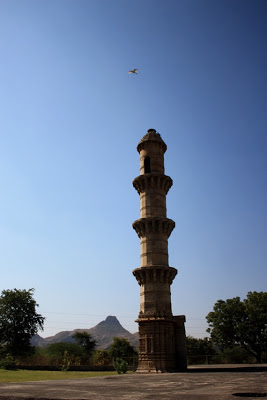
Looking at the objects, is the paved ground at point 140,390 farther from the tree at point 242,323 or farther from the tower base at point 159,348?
the tree at point 242,323

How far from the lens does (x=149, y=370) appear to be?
30891 mm

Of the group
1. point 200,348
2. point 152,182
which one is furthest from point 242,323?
point 152,182

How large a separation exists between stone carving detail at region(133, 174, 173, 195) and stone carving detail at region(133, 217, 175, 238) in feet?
13.1

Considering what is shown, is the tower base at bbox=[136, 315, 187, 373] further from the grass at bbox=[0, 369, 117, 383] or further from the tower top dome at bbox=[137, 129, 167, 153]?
the tower top dome at bbox=[137, 129, 167, 153]

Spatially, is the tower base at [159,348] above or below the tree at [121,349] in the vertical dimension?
above

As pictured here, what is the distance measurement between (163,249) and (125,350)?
42.9 m

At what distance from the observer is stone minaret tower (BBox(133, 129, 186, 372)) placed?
1251 inches

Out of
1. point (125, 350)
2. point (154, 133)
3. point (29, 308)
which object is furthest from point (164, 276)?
point (125, 350)

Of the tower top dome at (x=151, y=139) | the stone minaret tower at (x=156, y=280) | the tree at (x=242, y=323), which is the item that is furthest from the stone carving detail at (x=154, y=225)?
the tree at (x=242, y=323)

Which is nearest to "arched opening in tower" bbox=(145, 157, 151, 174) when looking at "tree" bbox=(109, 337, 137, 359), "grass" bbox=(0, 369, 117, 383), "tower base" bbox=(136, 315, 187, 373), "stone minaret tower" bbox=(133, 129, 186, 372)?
"stone minaret tower" bbox=(133, 129, 186, 372)

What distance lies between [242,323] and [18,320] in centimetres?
3729

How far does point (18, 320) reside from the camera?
5653cm

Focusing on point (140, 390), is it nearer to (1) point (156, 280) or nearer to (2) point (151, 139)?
(1) point (156, 280)

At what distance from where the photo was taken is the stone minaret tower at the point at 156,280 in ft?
104
